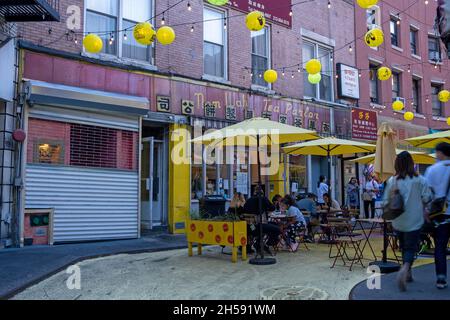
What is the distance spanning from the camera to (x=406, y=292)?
543 centimetres

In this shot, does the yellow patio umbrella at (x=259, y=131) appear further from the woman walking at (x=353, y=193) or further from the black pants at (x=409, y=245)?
the woman walking at (x=353, y=193)

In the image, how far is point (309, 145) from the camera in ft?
37.7

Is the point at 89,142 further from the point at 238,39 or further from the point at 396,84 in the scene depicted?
the point at 396,84

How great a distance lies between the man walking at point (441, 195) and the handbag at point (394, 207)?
1.17 ft

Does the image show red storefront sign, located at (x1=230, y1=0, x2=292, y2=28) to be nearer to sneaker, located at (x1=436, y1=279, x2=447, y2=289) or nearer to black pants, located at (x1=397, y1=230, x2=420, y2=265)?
black pants, located at (x1=397, y1=230, x2=420, y2=265)

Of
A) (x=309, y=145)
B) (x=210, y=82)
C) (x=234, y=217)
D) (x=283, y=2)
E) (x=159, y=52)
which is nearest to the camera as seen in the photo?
(x=234, y=217)

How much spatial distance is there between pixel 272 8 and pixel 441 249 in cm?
1154

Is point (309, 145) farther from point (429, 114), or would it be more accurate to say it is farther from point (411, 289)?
point (429, 114)

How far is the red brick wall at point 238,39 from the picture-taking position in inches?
418

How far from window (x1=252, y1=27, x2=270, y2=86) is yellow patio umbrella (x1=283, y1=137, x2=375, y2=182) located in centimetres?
356

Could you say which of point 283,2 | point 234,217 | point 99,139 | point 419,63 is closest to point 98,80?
point 99,139

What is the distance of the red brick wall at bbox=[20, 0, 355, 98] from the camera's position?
34.9ft

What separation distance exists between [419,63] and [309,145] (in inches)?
562

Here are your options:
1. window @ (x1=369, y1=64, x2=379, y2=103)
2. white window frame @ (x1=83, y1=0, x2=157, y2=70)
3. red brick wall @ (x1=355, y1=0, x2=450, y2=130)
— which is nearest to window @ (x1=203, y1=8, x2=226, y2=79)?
white window frame @ (x1=83, y1=0, x2=157, y2=70)
